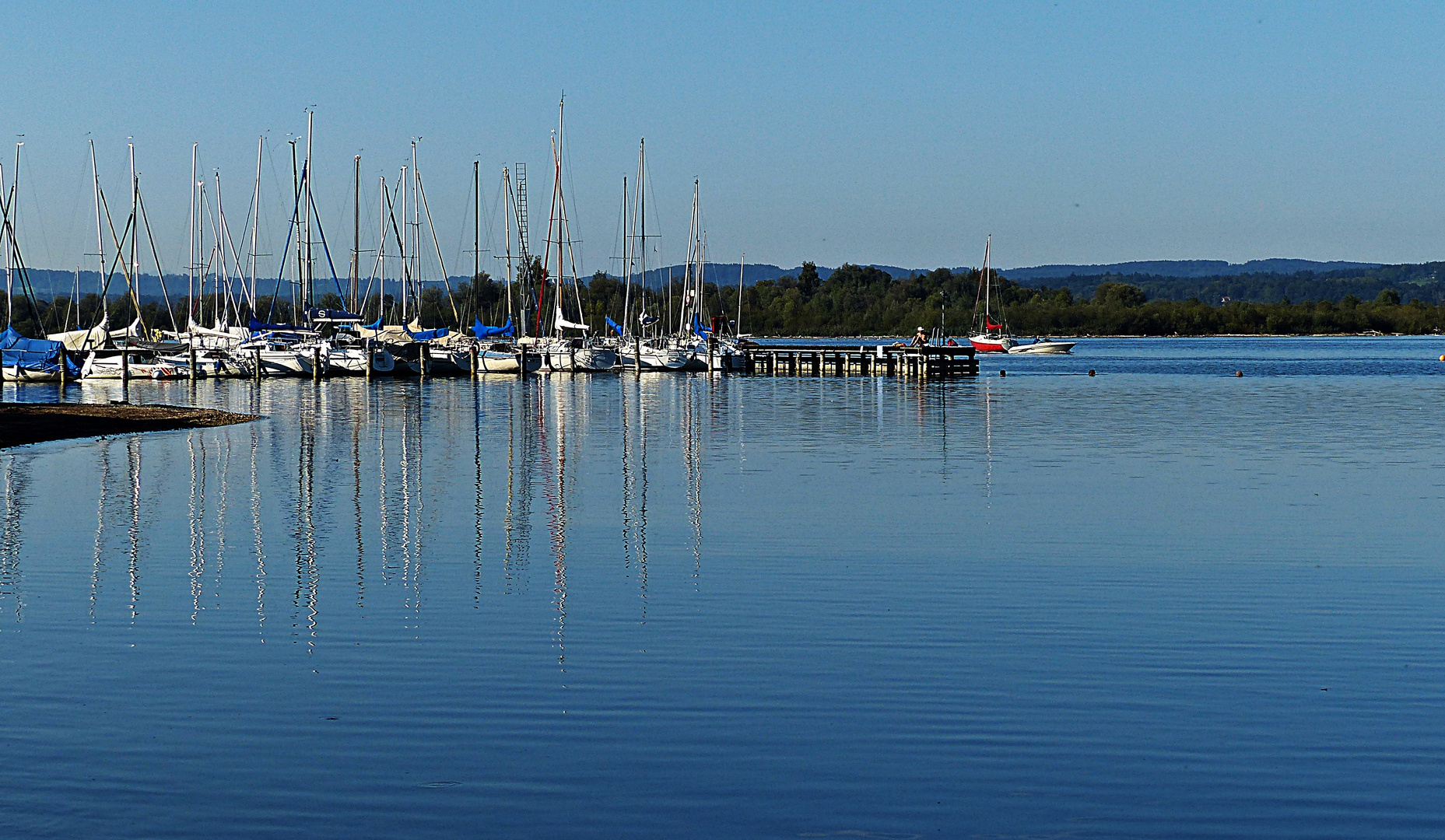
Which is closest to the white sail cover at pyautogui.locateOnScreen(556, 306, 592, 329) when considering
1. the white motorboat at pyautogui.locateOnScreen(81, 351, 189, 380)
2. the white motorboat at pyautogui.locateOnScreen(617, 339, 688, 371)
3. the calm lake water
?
the white motorboat at pyautogui.locateOnScreen(617, 339, 688, 371)

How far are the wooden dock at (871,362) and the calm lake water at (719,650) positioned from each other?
189ft

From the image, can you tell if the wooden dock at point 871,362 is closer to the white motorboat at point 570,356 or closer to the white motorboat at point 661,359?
the white motorboat at point 661,359

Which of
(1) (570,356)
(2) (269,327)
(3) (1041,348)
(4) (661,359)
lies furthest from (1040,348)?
(2) (269,327)

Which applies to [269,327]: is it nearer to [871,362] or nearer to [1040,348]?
[871,362]

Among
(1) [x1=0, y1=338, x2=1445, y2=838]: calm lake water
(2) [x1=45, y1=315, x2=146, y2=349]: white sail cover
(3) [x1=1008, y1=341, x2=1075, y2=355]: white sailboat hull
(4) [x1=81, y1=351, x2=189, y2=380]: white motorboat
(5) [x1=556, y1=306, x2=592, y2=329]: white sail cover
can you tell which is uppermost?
(5) [x1=556, y1=306, x2=592, y2=329]: white sail cover

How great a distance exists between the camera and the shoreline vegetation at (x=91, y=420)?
128 feet

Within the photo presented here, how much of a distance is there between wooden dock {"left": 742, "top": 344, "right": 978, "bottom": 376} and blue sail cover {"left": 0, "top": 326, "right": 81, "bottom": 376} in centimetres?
3968

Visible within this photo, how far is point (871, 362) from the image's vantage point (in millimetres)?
99938

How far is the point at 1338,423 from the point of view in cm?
4850

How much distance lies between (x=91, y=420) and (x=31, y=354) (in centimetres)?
4199

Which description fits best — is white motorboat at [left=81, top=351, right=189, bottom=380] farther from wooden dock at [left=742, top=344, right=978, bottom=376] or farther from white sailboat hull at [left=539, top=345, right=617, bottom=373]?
wooden dock at [left=742, top=344, right=978, bottom=376]

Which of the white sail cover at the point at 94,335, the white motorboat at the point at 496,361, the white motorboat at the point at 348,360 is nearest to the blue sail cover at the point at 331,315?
the white motorboat at the point at 348,360

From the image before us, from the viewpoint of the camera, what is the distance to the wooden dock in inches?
3511

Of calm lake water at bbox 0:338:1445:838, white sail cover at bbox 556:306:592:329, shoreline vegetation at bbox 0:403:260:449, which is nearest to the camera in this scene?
calm lake water at bbox 0:338:1445:838
